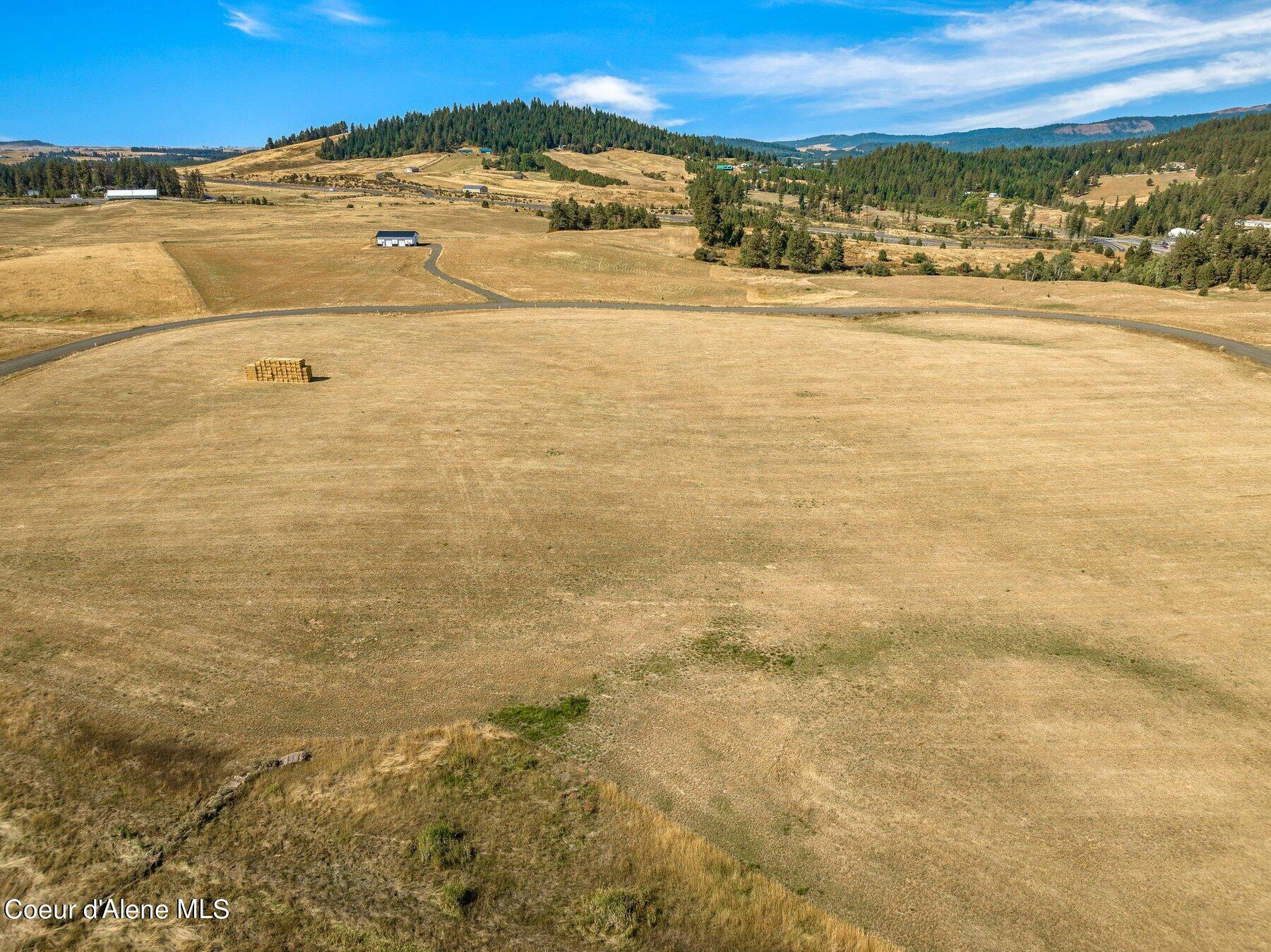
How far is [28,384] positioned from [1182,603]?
231 ft

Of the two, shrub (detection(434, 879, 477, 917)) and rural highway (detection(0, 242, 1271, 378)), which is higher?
rural highway (detection(0, 242, 1271, 378))

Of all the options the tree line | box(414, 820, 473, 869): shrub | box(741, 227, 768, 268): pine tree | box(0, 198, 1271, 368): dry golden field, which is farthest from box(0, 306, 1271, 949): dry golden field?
the tree line

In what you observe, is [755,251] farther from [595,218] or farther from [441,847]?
[441,847]

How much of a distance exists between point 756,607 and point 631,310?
200 ft

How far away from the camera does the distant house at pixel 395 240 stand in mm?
118938

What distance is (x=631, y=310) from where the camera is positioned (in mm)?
80500

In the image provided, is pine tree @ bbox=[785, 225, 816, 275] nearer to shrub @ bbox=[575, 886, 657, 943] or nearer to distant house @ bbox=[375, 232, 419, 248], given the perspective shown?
distant house @ bbox=[375, 232, 419, 248]

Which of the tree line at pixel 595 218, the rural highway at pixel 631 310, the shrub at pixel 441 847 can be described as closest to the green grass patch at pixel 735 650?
the shrub at pixel 441 847

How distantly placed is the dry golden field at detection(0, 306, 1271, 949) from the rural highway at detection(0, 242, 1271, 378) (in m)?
14.0

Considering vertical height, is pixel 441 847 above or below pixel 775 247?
below

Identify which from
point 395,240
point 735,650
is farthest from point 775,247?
point 735,650

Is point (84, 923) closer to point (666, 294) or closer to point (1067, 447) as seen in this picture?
point (1067, 447)

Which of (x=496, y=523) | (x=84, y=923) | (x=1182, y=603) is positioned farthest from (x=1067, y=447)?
(x=84, y=923)

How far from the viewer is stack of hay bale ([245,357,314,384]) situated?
48.8m
